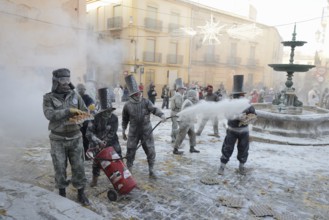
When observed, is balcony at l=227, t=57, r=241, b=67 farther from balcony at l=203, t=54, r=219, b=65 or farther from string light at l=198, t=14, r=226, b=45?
string light at l=198, t=14, r=226, b=45

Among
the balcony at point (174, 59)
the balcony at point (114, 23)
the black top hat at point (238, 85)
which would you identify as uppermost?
the balcony at point (114, 23)

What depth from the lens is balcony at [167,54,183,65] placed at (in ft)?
90.0

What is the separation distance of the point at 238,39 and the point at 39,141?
29.6m

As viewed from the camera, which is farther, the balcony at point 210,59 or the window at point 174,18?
the balcony at point 210,59

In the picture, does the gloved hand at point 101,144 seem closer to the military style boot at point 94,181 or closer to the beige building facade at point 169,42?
the military style boot at point 94,181

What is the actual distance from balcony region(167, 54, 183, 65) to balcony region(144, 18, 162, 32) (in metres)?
2.73

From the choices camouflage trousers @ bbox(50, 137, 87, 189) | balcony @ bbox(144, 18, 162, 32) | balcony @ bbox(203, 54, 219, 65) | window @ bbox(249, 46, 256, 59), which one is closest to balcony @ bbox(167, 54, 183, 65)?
balcony @ bbox(144, 18, 162, 32)

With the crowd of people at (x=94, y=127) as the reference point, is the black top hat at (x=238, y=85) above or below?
above

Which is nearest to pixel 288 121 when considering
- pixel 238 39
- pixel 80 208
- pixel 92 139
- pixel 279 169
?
pixel 279 169

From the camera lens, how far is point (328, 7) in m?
27.0

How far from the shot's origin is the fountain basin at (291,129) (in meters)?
8.66

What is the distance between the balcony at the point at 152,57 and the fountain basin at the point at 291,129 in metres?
17.5

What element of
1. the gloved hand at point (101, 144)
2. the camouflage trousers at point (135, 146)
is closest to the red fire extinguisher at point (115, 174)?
the gloved hand at point (101, 144)

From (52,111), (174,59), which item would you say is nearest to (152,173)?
(52,111)
